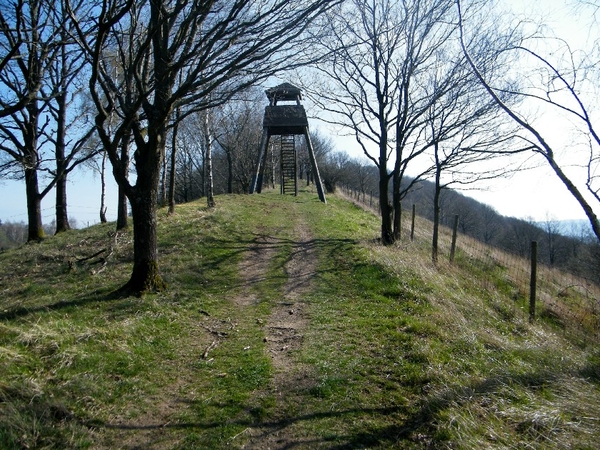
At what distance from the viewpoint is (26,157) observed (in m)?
14.1

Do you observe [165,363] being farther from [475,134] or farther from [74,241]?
[475,134]

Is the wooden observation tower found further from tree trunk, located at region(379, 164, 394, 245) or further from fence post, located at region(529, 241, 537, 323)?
fence post, located at region(529, 241, 537, 323)

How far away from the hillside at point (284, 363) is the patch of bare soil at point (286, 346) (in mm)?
25

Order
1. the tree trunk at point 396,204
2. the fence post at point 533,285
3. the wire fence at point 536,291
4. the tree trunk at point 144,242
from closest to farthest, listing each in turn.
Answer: the tree trunk at point 144,242 → the wire fence at point 536,291 → the fence post at point 533,285 → the tree trunk at point 396,204

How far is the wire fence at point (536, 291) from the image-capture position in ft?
27.2

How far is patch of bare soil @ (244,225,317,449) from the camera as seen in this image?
3684 mm

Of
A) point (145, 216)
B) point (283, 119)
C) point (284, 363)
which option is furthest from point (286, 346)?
point (283, 119)

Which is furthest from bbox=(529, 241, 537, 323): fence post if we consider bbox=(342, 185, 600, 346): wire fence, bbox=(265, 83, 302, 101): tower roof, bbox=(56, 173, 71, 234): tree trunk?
bbox=(56, 173, 71, 234): tree trunk

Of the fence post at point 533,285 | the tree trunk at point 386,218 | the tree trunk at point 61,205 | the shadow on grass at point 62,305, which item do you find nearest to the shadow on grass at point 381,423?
the shadow on grass at point 62,305

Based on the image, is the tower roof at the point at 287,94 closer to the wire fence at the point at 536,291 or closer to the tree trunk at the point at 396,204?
the tree trunk at the point at 396,204

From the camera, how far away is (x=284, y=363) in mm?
5137

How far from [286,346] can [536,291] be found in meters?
9.09

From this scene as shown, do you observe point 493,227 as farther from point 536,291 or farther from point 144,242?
point 144,242

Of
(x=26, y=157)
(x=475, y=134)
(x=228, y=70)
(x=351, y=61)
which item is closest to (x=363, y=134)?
(x=351, y=61)
